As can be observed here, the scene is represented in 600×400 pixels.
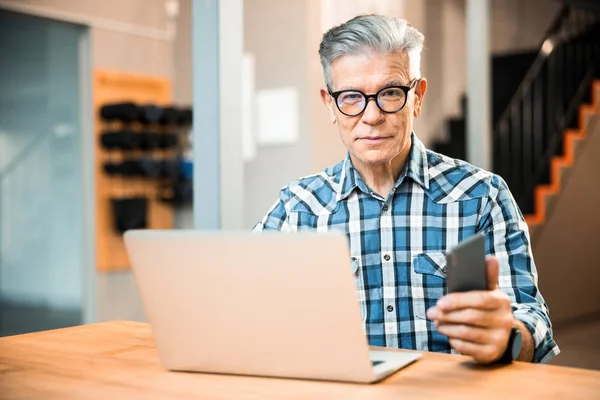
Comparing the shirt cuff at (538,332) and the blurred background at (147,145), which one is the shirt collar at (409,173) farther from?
the blurred background at (147,145)

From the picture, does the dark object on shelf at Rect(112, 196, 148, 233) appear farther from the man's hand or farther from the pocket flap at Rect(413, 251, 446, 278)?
the man's hand

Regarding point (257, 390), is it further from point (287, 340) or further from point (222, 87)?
point (222, 87)

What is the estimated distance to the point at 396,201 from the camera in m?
2.02

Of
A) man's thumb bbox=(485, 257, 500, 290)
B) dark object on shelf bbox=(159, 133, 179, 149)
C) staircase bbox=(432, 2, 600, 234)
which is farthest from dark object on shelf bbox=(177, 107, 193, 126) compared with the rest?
man's thumb bbox=(485, 257, 500, 290)

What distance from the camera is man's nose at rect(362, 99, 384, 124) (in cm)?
186

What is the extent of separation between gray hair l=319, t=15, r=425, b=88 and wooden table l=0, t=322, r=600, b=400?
808mm

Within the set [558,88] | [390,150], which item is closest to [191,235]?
[390,150]

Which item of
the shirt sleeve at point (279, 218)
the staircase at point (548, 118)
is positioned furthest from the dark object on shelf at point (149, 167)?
the shirt sleeve at point (279, 218)

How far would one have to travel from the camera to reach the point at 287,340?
1232 mm

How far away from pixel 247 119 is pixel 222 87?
13.5 ft

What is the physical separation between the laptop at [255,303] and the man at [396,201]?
0.59 metres

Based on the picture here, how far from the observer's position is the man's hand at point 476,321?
4.18 ft

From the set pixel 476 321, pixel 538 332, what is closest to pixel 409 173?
pixel 538 332

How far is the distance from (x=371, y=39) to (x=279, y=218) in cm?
56
